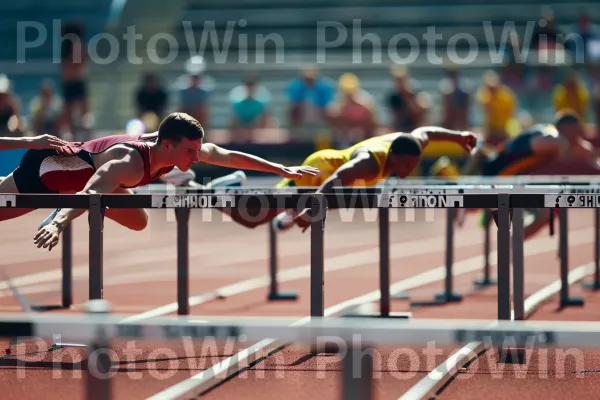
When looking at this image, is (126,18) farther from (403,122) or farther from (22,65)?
(403,122)

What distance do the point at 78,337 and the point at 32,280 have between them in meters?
10.2

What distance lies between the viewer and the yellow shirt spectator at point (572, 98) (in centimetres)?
2152

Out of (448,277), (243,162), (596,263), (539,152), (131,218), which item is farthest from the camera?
(539,152)

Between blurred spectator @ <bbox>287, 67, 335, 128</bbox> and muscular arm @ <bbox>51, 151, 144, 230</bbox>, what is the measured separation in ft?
46.1

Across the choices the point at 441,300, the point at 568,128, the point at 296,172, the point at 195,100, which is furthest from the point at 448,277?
the point at 195,100

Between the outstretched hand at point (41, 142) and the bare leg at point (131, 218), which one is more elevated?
the outstretched hand at point (41, 142)

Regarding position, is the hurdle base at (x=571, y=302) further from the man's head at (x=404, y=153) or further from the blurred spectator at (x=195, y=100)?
the blurred spectator at (x=195, y=100)

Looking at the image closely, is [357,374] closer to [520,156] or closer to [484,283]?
[484,283]

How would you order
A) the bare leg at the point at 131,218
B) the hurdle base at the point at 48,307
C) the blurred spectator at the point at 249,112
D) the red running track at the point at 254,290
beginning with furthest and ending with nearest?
the blurred spectator at the point at 249,112 < the hurdle base at the point at 48,307 < the bare leg at the point at 131,218 < the red running track at the point at 254,290

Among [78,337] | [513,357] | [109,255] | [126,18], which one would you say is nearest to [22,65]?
[126,18]

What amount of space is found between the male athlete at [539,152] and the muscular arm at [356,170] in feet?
13.0

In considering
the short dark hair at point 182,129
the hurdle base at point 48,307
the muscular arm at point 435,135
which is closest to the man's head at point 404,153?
the muscular arm at point 435,135

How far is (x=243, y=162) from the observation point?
8.91 metres

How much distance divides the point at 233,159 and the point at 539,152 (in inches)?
234
